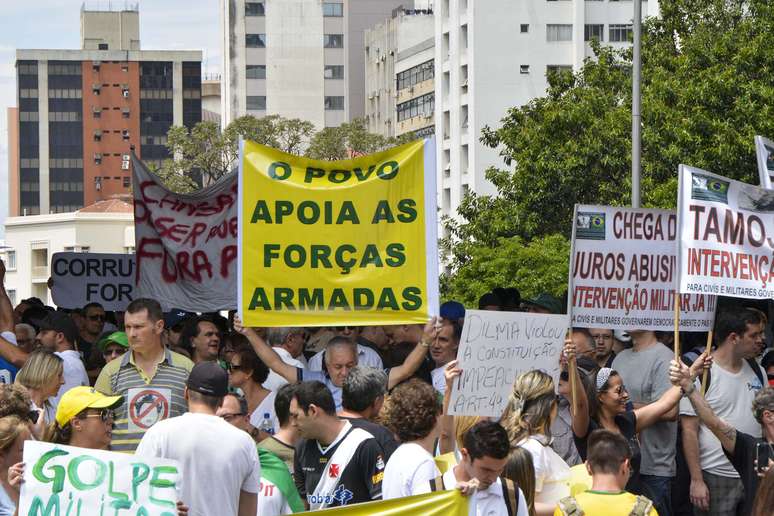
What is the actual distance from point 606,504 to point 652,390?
126 inches

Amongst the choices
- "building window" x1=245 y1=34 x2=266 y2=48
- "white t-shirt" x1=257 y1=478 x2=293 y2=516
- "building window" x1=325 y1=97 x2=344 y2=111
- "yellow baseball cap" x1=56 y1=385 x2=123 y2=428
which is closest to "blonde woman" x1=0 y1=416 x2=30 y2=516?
"yellow baseball cap" x1=56 y1=385 x2=123 y2=428

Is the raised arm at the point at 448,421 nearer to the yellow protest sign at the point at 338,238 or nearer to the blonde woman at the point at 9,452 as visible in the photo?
the yellow protest sign at the point at 338,238

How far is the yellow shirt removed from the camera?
726cm

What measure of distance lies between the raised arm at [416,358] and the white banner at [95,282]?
8.87m

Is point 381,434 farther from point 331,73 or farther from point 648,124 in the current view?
point 331,73

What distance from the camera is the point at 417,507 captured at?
7.05 metres

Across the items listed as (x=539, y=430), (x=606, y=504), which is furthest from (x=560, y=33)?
(x=606, y=504)

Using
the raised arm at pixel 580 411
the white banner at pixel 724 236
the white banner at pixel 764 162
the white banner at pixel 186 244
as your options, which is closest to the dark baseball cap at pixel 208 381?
the raised arm at pixel 580 411

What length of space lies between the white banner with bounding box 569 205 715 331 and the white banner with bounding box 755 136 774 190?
2.36 feet

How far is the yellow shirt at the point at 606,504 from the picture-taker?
726 centimetres

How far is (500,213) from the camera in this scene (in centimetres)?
4391

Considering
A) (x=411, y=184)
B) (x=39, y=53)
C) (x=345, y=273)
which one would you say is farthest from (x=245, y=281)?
(x=39, y=53)

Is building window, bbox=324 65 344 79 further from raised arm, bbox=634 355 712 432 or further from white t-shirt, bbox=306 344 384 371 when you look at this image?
raised arm, bbox=634 355 712 432

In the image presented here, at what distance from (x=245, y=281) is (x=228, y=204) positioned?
4.70 m
